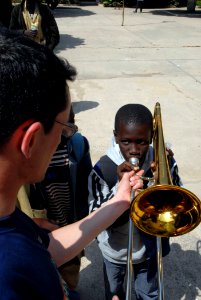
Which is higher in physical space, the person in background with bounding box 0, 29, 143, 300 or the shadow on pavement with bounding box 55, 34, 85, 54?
the person in background with bounding box 0, 29, 143, 300

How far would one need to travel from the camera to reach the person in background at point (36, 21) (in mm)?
5055

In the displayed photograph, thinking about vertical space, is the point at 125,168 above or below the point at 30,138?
below

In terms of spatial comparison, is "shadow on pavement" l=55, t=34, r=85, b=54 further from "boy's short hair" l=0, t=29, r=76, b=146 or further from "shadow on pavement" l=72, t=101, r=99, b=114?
"boy's short hair" l=0, t=29, r=76, b=146

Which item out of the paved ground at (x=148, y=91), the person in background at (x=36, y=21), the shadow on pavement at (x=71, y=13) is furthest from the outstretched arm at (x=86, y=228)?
the shadow on pavement at (x=71, y=13)

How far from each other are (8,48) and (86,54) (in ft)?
32.8

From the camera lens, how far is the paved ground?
3.14 m

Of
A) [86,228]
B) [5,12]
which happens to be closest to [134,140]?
[86,228]

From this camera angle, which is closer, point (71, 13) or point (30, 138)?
point (30, 138)

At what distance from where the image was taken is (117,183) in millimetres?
2188

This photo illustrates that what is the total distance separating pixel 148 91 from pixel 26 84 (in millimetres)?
6567

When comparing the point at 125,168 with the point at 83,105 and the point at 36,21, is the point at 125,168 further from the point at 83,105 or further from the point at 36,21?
the point at 83,105

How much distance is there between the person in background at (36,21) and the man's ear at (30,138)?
165 inches

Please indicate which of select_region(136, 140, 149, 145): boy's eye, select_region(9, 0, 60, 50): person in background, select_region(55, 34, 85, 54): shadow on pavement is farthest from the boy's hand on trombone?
select_region(55, 34, 85, 54): shadow on pavement

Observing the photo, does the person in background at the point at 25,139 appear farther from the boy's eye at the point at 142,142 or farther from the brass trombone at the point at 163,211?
the boy's eye at the point at 142,142
